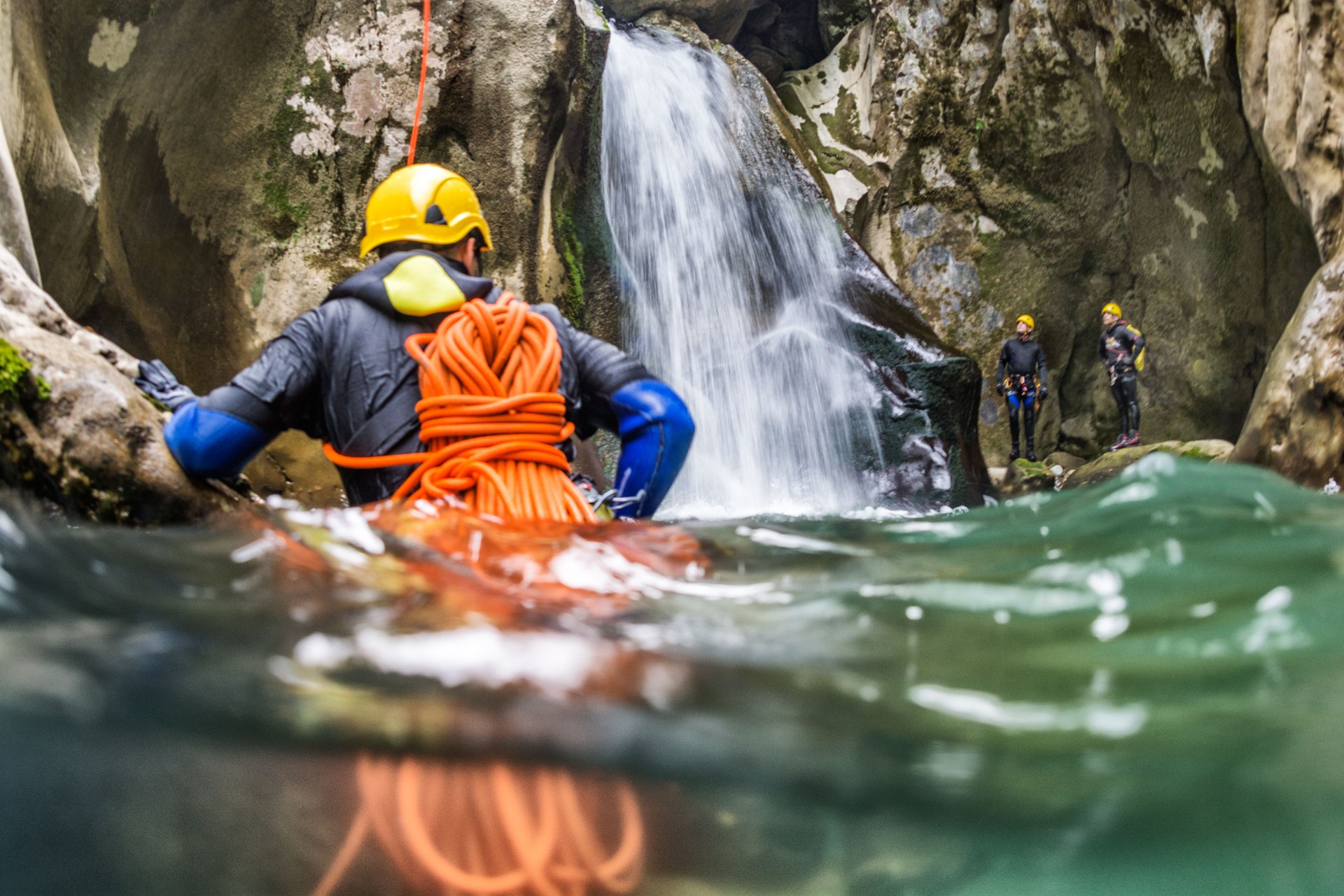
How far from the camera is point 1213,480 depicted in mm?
2273

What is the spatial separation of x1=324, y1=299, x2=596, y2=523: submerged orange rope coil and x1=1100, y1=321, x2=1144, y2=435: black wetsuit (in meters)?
10.6

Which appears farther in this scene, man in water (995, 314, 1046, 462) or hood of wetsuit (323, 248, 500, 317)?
man in water (995, 314, 1046, 462)

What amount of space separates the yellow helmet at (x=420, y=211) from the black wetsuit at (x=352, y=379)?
181 millimetres

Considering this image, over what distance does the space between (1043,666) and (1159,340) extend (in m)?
13.4

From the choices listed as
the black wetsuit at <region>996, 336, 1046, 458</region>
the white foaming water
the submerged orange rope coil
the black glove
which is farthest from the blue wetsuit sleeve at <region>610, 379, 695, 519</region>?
the black wetsuit at <region>996, 336, 1046, 458</region>

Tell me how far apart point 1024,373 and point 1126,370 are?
4.10 ft

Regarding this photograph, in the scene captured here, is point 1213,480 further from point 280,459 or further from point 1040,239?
point 1040,239

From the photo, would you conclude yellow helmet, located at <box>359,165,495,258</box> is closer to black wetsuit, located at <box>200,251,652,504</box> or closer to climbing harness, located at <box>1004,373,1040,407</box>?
black wetsuit, located at <box>200,251,652,504</box>

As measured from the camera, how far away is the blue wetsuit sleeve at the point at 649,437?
313 cm

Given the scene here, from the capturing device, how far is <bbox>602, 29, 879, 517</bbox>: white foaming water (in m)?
7.51

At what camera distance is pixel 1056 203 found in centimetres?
1366

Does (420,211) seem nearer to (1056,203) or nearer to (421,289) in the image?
(421,289)

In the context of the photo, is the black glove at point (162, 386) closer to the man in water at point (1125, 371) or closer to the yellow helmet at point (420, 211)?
the yellow helmet at point (420, 211)

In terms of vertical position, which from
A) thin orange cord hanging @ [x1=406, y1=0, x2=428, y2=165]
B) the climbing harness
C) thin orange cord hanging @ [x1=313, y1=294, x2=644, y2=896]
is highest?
thin orange cord hanging @ [x1=406, y1=0, x2=428, y2=165]
